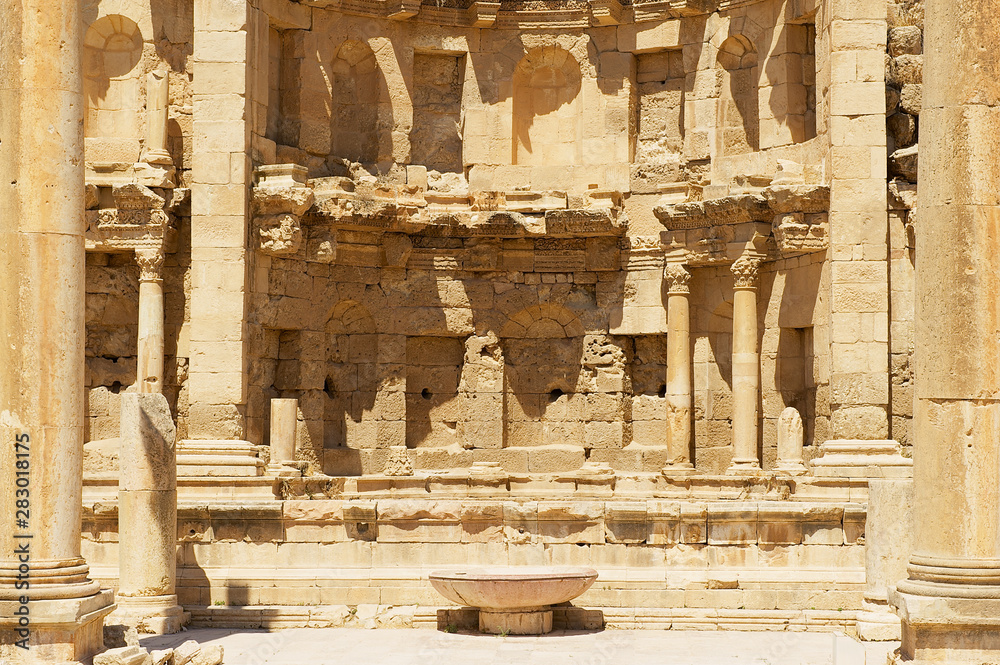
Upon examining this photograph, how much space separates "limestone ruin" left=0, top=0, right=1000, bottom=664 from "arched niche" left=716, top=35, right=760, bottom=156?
0.07 m

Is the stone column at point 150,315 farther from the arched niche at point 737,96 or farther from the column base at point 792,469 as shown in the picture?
the arched niche at point 737,96

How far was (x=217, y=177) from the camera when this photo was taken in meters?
18.0

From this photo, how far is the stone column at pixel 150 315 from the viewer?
1784 cm

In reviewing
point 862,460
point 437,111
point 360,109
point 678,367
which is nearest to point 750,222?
point 678,367

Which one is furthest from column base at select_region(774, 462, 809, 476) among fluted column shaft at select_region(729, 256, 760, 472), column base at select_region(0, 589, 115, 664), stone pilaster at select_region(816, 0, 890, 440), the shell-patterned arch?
column base at select_region(0, 589, 115, 664)

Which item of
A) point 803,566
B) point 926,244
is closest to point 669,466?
point 803,566

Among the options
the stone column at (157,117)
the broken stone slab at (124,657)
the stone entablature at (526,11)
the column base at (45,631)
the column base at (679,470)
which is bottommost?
the broken stone slab at (124,657)

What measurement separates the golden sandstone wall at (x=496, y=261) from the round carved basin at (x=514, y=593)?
100 centimetres

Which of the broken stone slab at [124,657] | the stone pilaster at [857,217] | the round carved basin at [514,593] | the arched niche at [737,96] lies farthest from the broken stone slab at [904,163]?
the broken stone slab at [124,657]

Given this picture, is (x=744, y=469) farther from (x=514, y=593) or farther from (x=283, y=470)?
(x=514, y=593)

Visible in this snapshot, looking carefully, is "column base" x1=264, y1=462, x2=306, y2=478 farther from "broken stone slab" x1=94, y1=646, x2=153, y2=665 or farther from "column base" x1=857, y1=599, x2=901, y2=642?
"column base" x1=857, y1=599, x2=901, y2=642

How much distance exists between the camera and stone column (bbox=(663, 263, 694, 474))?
19625 millimetres

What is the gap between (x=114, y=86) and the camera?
Answer: 19172mm

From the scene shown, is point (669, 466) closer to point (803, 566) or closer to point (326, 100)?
point (803, 566)
